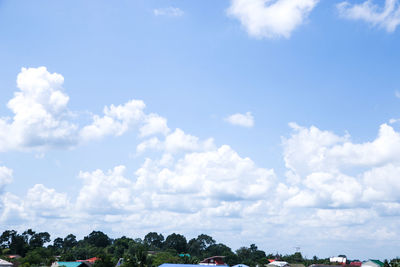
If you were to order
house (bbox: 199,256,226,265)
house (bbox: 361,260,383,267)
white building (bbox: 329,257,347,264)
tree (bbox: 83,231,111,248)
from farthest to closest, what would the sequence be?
tree (bbox: 83,231,111,248) → white building (bbox: 329,257,347,264) → house (bbox: 199,256,226,265) → house (bbox: 361,260,383,267)

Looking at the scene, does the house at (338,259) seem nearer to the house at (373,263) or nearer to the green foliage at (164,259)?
the house at (373,263)

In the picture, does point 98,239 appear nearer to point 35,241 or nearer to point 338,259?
point 35,241

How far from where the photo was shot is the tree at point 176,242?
171125 mm

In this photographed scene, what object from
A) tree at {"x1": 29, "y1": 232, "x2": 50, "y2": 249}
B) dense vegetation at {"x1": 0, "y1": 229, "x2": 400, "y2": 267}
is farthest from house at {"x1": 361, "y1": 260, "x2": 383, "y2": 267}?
tree at {"x1": 29, "y1": 232, "x2": 50, "y2": 249}

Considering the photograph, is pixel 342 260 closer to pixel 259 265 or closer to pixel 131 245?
pixel 259 265

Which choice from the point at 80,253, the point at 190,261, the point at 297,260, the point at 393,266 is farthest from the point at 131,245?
the point at 393,266

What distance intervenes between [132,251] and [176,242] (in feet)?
147

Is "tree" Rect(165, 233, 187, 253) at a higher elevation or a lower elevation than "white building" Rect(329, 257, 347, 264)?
higher

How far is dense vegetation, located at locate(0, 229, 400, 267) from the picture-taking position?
372 feet

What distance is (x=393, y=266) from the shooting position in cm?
7562

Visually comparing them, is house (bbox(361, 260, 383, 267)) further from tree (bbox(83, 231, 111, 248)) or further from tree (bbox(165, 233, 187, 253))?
tree (bbox(83, 231, 111, 248))

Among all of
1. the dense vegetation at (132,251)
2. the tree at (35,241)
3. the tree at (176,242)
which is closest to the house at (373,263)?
the dense vegetation at (132,251)

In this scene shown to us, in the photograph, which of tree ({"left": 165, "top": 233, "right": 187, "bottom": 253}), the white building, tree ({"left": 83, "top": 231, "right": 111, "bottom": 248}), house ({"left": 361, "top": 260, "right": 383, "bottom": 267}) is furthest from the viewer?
tree ({"left": 83, "top": 231, "right": 111, "bottom": 248})

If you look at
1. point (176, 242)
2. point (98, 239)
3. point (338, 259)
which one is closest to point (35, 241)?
point (98, 239)
